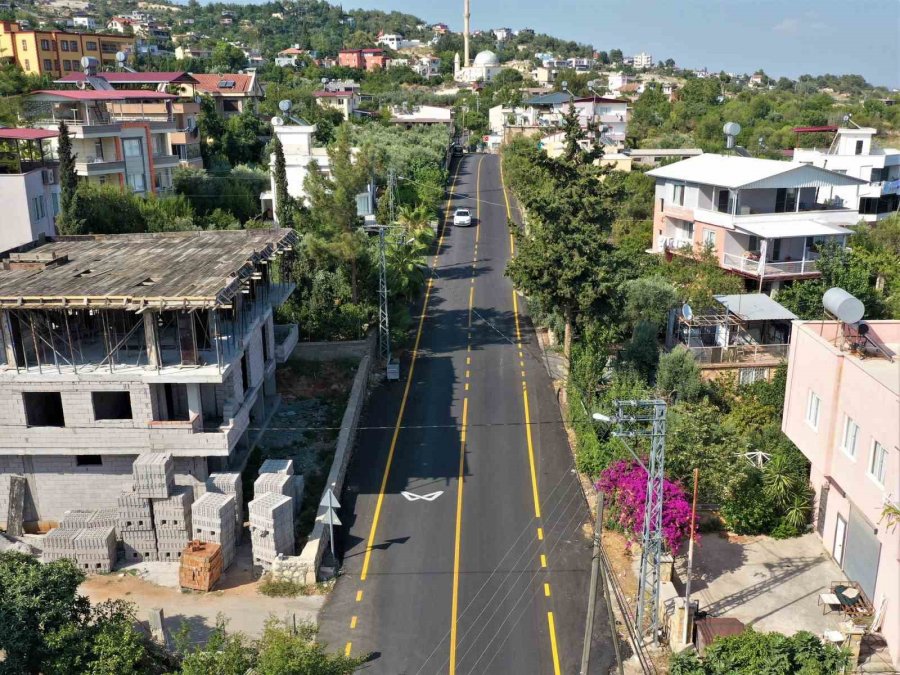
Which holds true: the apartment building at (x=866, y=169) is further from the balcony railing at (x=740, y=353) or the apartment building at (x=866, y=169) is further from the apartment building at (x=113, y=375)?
the apartment building at (x=113, y=375)

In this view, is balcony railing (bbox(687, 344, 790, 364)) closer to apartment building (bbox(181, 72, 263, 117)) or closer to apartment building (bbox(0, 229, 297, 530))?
apartment building (bbox(0, 229, 297, 530))

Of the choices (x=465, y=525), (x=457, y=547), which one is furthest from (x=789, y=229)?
(x=457, y=547)

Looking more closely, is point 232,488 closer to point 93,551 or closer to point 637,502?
point 93,551

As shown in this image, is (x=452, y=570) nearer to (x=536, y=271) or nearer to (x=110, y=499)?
(x=110, y=499)

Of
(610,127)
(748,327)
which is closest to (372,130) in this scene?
(610,127)

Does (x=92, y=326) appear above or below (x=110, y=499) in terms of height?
above
